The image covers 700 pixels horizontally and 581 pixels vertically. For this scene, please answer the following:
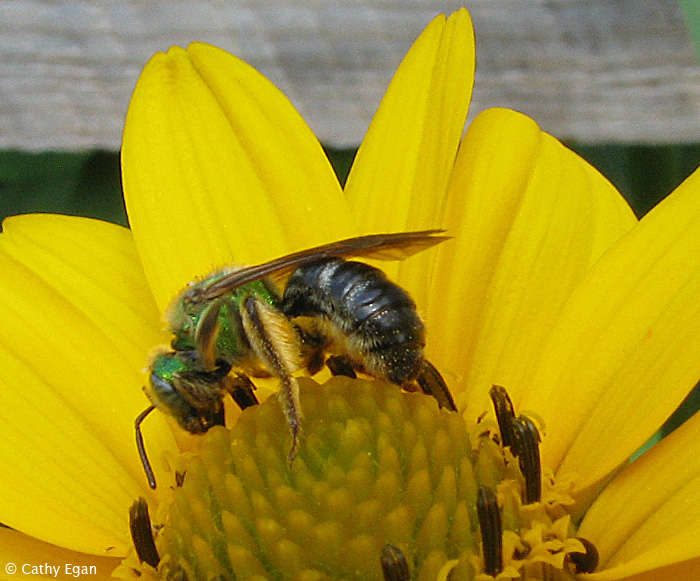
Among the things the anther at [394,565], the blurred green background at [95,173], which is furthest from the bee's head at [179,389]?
the blurred green background at [95,173]

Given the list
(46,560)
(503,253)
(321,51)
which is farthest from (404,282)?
(321,51)

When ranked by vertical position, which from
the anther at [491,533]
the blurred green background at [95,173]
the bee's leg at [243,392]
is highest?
the blurred green background at [95,173]

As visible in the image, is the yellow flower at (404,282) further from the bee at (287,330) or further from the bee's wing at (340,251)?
the bee's wing at (340,251)

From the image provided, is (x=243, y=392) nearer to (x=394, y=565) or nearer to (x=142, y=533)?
(x=142, y=533)

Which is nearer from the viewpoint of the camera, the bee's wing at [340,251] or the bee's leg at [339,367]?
the bee's wing at [340,251]

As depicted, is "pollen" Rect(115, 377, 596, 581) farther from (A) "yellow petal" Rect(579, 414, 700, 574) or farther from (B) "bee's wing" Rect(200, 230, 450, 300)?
(B) "bee's wing" Rect(200, 230, 450, 300)

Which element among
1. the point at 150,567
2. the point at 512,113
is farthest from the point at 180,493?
the point at 512,113

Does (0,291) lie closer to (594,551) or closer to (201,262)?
(201,262)
